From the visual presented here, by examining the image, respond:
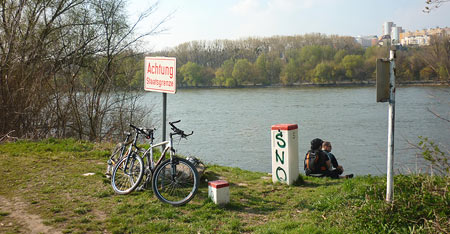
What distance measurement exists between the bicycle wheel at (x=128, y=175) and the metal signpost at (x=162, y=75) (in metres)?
1.16

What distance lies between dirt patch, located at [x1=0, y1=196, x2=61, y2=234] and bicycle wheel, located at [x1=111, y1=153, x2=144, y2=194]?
1.23 metres

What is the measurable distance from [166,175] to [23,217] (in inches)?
69.5

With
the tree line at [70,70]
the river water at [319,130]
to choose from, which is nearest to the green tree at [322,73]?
the river water at [319,130]

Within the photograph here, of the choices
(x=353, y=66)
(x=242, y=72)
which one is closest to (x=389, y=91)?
(x=353, y=66)

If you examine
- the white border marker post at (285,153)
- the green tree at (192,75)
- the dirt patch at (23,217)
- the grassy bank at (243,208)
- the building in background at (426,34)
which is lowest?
the dirt patch at (23,217)

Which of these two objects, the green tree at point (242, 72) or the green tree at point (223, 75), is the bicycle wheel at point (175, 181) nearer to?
the green tree at point (223, 75)

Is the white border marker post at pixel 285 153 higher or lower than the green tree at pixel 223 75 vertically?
lower

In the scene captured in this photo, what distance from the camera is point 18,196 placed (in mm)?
6180

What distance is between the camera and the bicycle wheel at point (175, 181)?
5645 millimetres

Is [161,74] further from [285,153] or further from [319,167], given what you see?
[319,167]

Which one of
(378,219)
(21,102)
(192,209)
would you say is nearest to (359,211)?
(378,219)

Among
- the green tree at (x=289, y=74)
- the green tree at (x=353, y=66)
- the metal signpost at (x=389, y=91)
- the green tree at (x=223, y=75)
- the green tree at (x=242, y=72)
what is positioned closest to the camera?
the metal signpost at (x=389, y=91)

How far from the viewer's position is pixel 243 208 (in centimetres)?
562

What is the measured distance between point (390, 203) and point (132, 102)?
11586 millimetres
